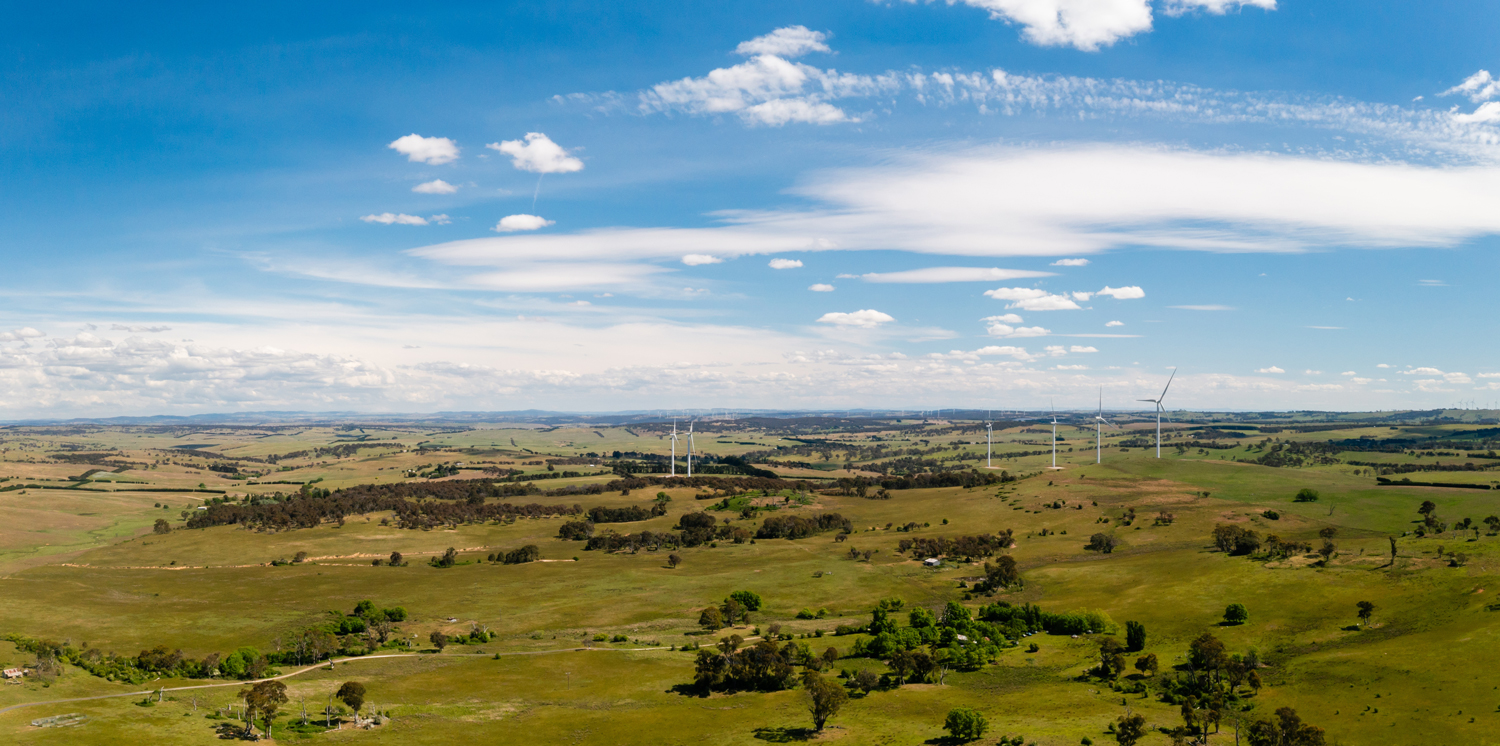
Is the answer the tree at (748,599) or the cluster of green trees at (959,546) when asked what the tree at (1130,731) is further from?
the cluster of green trees at (959,546)

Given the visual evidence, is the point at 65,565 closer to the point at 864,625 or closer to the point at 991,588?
the point at 864,625

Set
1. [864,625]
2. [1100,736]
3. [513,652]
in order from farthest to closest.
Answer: [864,625] → [513,652] → [1100,736]

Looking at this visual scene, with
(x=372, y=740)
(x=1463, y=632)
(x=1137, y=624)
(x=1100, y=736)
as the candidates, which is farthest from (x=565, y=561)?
(x=1463, y=632)

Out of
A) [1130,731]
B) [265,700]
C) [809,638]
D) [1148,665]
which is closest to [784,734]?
[1130,731]

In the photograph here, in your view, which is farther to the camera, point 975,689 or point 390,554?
point 390,554

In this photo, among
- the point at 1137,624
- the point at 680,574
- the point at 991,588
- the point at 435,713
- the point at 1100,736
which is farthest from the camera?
the point at 680,574

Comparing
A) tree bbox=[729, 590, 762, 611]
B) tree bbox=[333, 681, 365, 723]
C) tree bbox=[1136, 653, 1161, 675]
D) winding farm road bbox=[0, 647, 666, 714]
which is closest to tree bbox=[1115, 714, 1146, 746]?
tree bbox=[1136, 653, 1161, 675]
